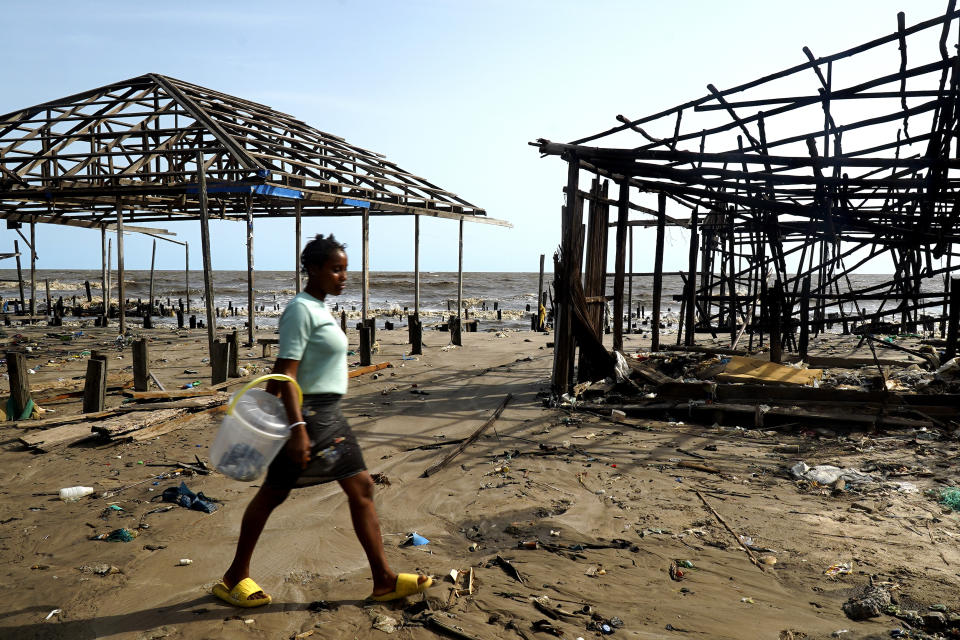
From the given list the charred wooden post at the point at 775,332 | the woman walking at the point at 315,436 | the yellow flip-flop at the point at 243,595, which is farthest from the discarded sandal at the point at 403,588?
the charred wooden post at the point at 775,332

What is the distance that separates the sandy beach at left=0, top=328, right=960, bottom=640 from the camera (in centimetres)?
345

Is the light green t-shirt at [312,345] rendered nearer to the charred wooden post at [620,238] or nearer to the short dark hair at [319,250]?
the short dark hair at [319,250]

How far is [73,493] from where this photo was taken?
5.49 meters

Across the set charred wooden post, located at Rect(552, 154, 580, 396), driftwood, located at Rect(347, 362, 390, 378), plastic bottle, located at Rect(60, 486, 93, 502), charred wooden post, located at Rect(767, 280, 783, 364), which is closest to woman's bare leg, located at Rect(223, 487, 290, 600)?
plastic bottle, located at Rect(60, 486, 93, 502)

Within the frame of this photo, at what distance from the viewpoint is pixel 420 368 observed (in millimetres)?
12836

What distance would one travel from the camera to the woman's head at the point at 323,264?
347cm

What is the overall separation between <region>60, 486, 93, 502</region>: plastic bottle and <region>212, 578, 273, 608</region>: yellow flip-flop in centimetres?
284

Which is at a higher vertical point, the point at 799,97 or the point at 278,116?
the point at 278,116

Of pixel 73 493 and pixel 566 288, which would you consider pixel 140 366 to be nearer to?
pixel 73 493

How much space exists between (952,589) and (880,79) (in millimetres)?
6682

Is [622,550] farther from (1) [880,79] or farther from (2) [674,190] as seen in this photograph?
(2) [674,190]

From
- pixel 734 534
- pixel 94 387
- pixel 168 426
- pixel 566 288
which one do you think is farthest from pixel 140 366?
pixel 734 534

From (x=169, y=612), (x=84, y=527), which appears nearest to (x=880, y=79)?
(x=169, y=612)

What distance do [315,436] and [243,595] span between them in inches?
40.9
